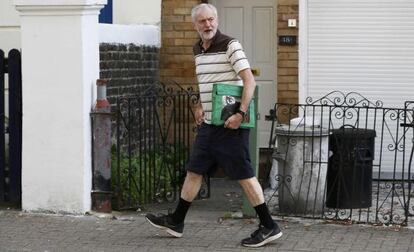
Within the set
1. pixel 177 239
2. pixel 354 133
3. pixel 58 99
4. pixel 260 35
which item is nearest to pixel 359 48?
pixel 260 35

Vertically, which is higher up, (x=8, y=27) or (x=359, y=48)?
(x=8, y=27)

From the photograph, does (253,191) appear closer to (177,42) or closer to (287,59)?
(287,59)

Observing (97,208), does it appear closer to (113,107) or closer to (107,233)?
(107,233)

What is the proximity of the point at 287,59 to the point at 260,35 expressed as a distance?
61 centimetres

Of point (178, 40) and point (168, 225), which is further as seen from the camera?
point (178, 40)

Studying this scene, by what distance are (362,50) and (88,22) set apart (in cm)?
354

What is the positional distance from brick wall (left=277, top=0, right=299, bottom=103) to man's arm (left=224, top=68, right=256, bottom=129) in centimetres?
327

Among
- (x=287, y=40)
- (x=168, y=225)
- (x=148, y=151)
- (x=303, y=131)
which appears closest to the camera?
(x=168, y=225)

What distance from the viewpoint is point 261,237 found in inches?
281

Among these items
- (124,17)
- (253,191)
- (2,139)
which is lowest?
(253,191)

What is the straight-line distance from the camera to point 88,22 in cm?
822

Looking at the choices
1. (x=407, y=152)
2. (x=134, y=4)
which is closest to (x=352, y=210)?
(x=407, y=152)

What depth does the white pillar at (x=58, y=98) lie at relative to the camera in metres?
8.14

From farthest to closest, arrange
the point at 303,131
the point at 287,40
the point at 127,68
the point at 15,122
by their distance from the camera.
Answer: the point at 287,40 → the point at 127,68 → the point at 15,122 → the point at 303,131
